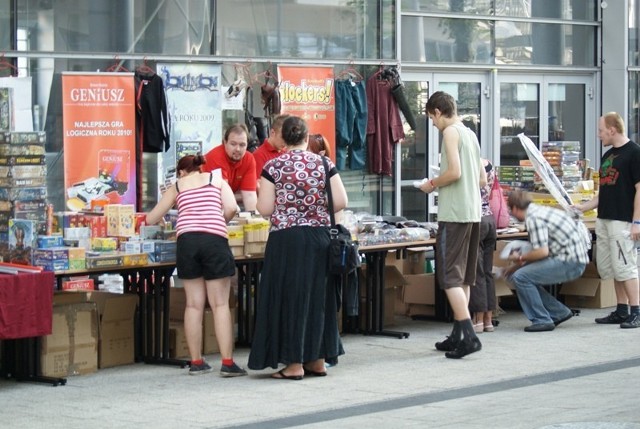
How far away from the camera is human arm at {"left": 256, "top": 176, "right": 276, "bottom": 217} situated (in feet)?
32.4

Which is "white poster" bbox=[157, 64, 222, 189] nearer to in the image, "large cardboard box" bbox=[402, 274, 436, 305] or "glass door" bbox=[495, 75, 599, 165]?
"large cardboard box" bbox=[402, 274, 436, 305]

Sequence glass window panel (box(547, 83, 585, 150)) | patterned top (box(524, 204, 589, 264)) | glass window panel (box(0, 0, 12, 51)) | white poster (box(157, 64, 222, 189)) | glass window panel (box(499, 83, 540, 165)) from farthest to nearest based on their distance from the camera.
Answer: glass window panel (box(547, 83, 585, 150)), glass window panel (box(499, 83, 540, 165)), white poster (box(157, 64, 222, 189)), glass window panel (box(0, 0, 12, 51)), patterned top (box(524, 204, 589, 264))

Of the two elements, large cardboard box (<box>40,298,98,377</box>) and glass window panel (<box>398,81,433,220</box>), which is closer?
large cardboard box (<box>40,298,98,377</box>)

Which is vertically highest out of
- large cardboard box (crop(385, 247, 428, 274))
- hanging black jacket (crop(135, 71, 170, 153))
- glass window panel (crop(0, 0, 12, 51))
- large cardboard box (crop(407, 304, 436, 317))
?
glass window panel (crop(0, 0, 12, 51))

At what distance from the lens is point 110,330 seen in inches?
426

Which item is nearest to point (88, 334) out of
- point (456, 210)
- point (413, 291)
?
point (456, 210)

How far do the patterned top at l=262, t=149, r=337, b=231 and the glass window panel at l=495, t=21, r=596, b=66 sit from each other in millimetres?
9027

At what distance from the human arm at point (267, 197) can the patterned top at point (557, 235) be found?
10.4 feet

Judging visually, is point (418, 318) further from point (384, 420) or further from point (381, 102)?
point (384, 420)

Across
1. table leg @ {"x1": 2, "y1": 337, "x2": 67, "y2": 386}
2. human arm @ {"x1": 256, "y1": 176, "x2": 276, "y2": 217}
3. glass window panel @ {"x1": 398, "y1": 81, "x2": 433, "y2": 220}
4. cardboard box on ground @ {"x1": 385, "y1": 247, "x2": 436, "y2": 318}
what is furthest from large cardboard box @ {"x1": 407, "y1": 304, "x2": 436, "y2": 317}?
table leg @ {"x1": 2, "y1": 337, "x2": 67, "y2": 386}

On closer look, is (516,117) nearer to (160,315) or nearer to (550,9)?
(550,9)

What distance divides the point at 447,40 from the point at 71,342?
8882 millimetres

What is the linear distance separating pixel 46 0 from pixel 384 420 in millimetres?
7230

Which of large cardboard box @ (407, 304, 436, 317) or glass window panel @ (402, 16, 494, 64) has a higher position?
glass window panel @ (402, 16, 494, 64)
